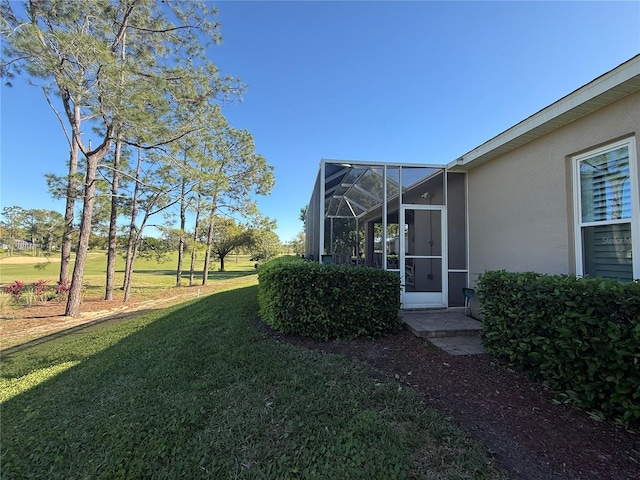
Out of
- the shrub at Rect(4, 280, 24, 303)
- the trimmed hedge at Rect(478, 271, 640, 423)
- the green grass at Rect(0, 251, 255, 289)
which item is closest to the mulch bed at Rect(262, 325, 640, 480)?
the trimmed hedge at Rect(478, 271, 640, 423)

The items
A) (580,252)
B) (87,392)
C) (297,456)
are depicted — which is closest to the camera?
(297,456)

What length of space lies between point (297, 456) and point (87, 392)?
2860 millimetres

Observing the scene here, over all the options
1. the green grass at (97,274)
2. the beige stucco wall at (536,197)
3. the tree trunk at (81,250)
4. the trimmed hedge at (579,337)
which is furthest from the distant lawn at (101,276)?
the trimmed hedge at (579,337)

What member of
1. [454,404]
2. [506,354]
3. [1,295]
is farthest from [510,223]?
[1,295]

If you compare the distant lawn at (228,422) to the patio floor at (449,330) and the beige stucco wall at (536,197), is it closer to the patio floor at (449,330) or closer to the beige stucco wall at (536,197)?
the patio floor at (449,330)

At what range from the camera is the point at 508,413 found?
2332 mm

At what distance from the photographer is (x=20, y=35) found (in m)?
6.53

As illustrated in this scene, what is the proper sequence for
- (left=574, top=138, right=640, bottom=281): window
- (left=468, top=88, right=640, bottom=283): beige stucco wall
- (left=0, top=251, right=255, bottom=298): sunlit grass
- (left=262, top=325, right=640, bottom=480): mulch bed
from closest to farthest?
(left=262, top=325, right=640, bottom=480): mulch bed → (left=574, top=138, right=640, bottom=281): window → (left=468, top=88, right=640, bottom=283): beige stucco wall → (left=0, top=251, right=255, bottom=298): sunlit grass

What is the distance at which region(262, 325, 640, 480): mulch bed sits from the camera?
5.74 ft

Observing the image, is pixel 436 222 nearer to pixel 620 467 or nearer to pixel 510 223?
pixel 510 223

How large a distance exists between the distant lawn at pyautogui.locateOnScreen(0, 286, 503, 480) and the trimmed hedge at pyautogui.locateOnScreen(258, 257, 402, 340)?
49 centimetres

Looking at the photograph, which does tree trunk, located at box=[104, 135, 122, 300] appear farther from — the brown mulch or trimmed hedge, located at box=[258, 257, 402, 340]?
the brown mulch

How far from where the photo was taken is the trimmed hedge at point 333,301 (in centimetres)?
416

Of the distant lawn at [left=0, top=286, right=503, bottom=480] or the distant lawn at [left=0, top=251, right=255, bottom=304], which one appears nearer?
the distant lawn at [left=0, top=286, right=503, bottom=480]
